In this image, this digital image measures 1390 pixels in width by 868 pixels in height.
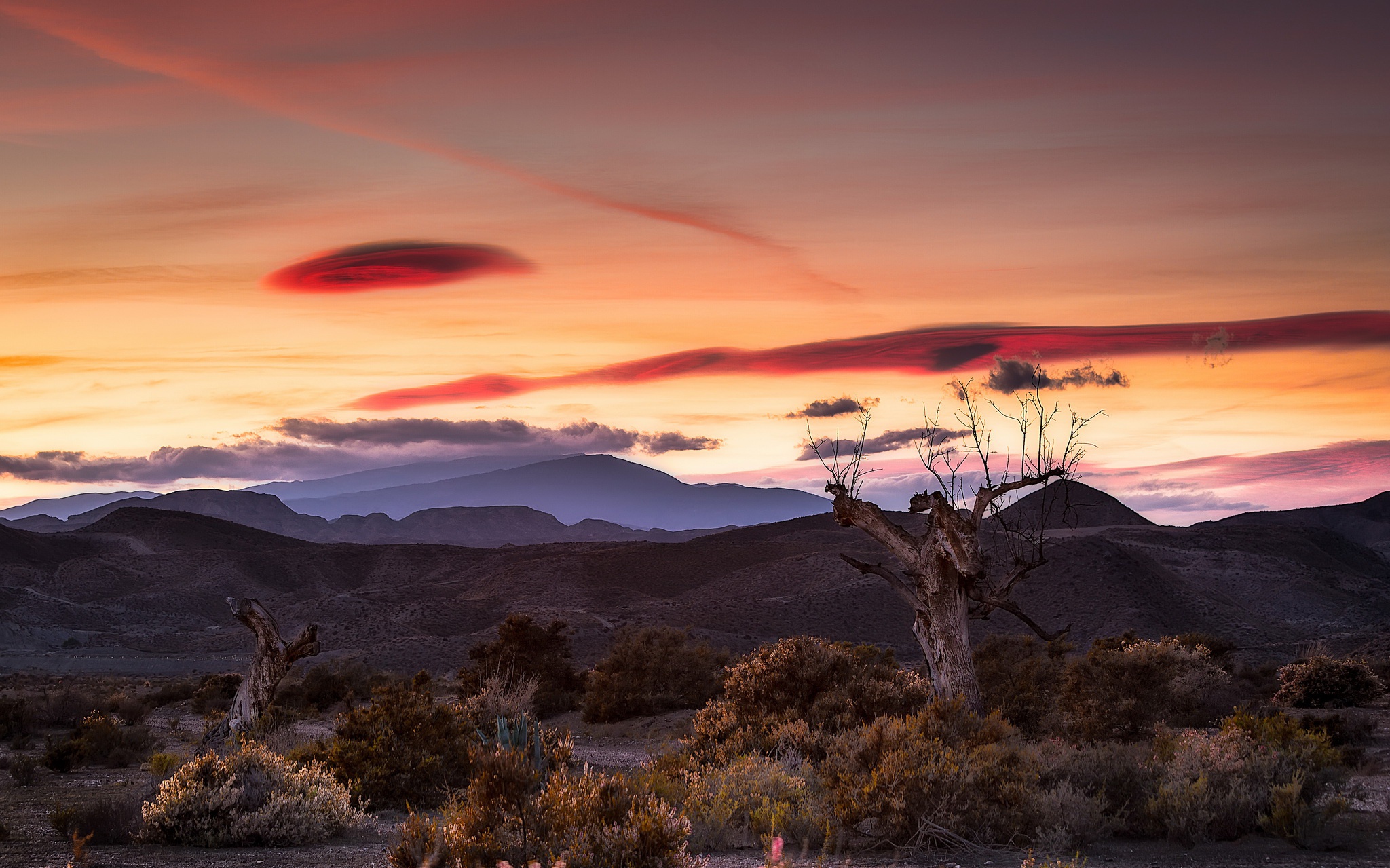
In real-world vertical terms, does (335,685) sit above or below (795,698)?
below

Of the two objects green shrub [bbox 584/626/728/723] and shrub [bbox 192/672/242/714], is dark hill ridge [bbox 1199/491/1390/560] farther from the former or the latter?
shrub [bbox 192/672/242/714]

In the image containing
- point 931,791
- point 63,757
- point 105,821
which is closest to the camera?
point 931,791

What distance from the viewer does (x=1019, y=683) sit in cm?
2402

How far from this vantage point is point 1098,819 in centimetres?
1090

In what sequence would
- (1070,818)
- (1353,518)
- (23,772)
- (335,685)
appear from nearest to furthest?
1. (1070,818)
2. (23,772)
3. (335,685)
4. (1353,518)

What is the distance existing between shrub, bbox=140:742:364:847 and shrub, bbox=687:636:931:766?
16.9 feet

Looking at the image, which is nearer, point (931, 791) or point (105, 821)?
point (931, 791)

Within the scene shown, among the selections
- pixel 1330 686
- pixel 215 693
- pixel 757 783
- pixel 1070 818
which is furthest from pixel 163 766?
pixel 1330 686

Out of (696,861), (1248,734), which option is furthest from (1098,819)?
(696,861)

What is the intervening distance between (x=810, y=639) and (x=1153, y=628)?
47.6m

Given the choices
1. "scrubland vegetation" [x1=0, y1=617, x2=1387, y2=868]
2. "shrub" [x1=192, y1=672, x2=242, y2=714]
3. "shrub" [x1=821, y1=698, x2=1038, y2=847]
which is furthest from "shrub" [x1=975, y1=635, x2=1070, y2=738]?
"shrub" [x1=192, y1=672, x2=242, y2=714]

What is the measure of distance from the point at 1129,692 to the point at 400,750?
14877mm

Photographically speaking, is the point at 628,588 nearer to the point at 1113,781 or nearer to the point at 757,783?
the point at 757,783

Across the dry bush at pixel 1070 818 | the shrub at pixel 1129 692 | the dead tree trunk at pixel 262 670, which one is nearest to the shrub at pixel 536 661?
the dead tree trunk at pixel 262 670
